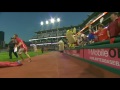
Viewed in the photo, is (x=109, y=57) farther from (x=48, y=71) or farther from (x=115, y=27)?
(x=48, y=71)

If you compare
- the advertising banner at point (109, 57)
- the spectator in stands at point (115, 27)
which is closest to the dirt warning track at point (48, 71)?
the advertising banner at point (109, 57)

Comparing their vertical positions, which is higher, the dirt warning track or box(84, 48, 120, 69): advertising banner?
box(84, 48, 120, 69): advertising banner

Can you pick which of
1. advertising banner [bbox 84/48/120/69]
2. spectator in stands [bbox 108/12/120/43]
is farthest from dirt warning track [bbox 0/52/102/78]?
spectator in stands [bbox 108/12/120/43]

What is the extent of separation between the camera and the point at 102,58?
5402 millimetres

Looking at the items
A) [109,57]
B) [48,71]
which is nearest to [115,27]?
[109,57]

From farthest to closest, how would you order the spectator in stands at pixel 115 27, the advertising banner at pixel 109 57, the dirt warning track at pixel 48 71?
1. the dirt warning track at pixel 48 71
2. the spectator in stands at pixel 115 27
3. the advertising banner at pixel 109 57

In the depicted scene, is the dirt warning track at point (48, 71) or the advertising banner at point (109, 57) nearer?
the advertising banner at point (109, 57)

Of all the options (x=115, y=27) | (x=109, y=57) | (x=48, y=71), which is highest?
(x=115, y=27)

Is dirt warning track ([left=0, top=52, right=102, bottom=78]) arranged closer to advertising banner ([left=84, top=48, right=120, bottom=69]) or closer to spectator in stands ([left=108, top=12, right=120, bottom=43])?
advertising banner ([left=84, top=48, right=120, bottom=69])

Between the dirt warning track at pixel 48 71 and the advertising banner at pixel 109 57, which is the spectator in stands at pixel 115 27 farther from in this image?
the dirt warning track at pixel 48 71
